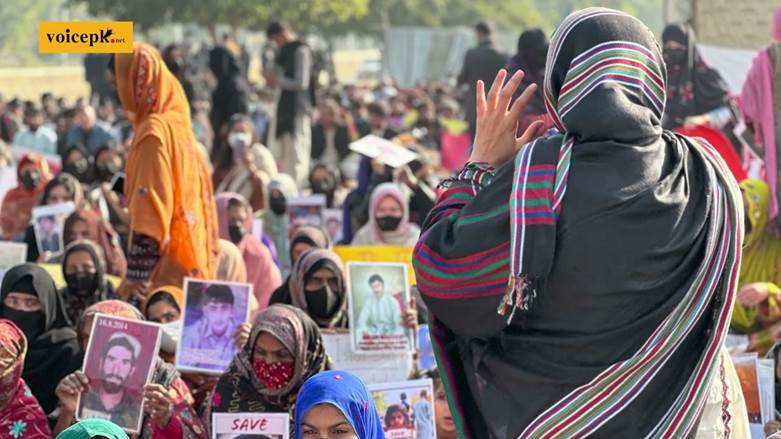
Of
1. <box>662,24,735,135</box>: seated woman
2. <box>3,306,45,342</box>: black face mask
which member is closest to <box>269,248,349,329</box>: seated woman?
<box>3,306,45,342</box>: black face mask

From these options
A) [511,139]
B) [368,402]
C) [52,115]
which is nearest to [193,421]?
[368,402]

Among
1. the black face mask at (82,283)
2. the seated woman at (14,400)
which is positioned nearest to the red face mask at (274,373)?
the seated woman at (14,400)

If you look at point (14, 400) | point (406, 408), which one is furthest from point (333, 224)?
point (14, 400)

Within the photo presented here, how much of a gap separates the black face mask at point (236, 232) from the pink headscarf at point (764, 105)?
2792 millimetres

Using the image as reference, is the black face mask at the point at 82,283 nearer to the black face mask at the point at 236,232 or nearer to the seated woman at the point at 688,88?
the black face mask at the point at 236,232

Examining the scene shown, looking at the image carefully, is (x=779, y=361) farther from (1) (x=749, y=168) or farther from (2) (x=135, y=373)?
(1) (x=749, y=168)

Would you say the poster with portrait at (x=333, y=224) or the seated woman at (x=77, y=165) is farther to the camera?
the seated woman at (x=77, y=165)

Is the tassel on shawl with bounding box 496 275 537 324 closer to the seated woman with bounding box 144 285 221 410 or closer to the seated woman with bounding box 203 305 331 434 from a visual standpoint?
the seated woman with bounding box 203 305 331 434

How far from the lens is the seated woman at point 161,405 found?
489 cm

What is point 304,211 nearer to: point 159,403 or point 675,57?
point 675,57

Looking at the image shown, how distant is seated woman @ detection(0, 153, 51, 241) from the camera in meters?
9.98

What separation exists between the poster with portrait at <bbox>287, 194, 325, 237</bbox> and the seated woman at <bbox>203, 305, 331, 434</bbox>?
3.93m

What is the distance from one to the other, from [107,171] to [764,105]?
218 inches

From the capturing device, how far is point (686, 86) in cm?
972
